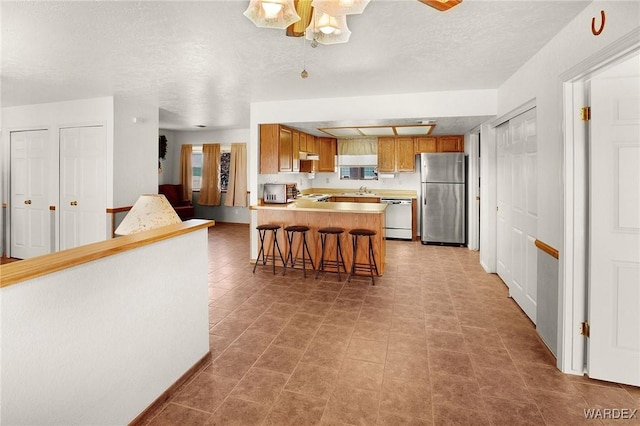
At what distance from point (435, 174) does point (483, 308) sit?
3.53 metres

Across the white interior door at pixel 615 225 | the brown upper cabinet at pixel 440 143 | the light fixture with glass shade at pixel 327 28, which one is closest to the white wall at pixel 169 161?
the brown upper cabinet at pixel 440 143

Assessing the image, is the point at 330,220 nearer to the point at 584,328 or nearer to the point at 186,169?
the point at 584,328

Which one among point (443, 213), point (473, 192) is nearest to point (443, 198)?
point (443, 213)

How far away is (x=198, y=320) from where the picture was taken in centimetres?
242

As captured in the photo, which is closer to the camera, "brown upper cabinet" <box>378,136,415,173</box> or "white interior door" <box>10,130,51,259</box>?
"white interior door" <box>10,130,51,259</box>

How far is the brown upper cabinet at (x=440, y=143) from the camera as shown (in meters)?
6.75

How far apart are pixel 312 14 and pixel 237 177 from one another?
723 centimetres

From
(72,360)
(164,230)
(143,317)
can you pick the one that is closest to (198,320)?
(143,317)

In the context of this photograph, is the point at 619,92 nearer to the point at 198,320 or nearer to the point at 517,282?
the point at 517,282

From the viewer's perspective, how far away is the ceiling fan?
1.59 meters

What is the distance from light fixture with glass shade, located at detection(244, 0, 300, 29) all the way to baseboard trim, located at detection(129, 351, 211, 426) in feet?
7.29

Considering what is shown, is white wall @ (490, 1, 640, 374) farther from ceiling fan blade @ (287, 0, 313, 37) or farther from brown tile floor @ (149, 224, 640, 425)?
ceiling fan blade @ (287, 0, 313, 37)

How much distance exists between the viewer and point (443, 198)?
6520mm

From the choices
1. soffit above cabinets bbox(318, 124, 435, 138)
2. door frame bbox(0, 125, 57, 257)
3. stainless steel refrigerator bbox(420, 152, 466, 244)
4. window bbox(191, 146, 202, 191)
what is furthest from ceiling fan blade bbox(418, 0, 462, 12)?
window bbox(191, 146, 202, 191)
